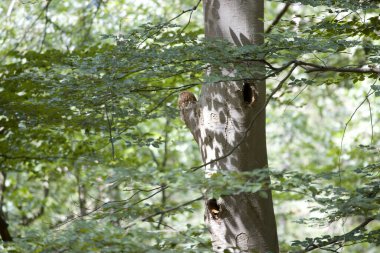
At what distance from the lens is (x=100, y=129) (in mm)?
4336

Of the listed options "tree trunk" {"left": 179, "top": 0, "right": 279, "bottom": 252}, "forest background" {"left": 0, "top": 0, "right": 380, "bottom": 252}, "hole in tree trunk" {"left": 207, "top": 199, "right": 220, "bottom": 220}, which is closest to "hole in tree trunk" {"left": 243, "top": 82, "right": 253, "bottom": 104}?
"tree trunk" {"left": 179, "top": 0, "right": 279, "bottom": 252}

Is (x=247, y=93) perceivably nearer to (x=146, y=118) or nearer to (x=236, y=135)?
(x=236, y=135)

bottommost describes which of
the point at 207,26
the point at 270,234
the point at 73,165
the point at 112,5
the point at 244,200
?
the point at 270,234

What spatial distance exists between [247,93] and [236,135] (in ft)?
0.86

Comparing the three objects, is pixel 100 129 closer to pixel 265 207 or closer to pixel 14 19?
pixel 265 207

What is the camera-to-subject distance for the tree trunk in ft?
10.5

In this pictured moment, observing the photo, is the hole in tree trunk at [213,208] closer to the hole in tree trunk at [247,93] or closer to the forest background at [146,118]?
the forest background at [146,118]

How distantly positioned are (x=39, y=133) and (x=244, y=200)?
2.59m

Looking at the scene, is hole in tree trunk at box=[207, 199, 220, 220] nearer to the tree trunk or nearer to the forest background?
the tree trunk

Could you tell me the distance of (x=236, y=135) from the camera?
3250 millimetres

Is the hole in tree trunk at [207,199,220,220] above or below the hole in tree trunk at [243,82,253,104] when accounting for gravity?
below

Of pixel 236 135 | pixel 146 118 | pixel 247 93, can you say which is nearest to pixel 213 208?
pixel 236 135

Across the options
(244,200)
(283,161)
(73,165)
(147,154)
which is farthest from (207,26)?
(283,161)

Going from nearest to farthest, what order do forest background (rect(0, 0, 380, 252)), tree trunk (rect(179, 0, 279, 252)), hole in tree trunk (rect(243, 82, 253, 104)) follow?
forest background (rect(0, 0, 380, 252)), tree trunk (rect(179, 0, 279, 252)), hole in tree trunk (rect(243, 82, 253, 104))
